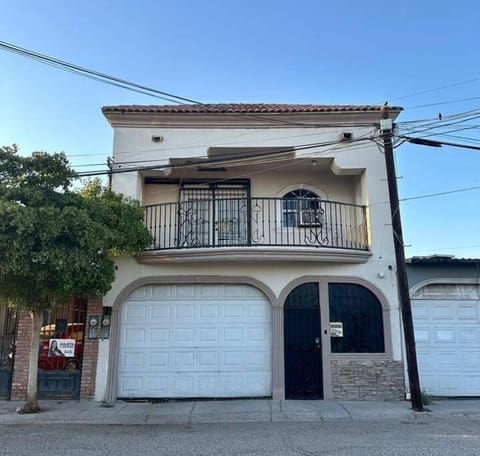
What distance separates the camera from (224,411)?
9.05 m

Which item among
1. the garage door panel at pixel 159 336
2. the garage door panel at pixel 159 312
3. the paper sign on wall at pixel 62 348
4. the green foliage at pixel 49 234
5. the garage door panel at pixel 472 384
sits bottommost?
the garage door panel at pixel 472 384

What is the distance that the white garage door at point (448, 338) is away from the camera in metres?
10.4

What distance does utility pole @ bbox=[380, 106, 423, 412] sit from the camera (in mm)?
9023

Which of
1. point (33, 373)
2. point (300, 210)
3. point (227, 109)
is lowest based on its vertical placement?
point (33, 373)

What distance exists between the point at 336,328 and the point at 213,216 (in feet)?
13.9

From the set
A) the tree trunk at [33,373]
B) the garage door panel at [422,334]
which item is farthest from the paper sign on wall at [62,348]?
the garage door panel at [422,334]

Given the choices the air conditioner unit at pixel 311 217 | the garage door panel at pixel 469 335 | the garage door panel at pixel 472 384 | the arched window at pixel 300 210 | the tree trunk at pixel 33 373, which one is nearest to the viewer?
the tree trunk at pixel 33 373

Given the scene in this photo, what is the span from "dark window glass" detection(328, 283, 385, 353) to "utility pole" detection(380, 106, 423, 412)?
3.60 feet

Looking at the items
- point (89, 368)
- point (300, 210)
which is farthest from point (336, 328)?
point (89, 368)

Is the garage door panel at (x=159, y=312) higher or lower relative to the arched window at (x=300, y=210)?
lower

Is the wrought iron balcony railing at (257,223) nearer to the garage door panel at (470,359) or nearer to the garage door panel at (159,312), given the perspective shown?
the garage door panel at (159,312)

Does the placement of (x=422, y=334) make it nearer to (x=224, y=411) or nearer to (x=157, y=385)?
(x=224, y=411)

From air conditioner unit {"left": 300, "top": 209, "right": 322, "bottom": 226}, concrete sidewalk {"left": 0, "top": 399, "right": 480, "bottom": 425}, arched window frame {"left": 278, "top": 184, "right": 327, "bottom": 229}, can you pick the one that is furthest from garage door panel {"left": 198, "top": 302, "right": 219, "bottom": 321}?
air conditioner unit {"left": 300, "top": 209, "right": 322, "bottom": 226}

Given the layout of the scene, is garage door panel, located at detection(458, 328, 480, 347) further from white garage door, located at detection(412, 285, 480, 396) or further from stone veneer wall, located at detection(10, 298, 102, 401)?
stone veneer wall, located at detection(10, 298, 102, 401)
